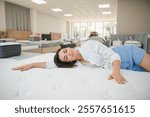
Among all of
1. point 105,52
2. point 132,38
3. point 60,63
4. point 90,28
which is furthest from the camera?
point 90,28

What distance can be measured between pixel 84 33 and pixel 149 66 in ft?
40.8

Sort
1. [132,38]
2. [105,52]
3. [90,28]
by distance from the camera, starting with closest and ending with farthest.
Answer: [105,52]
[132,38]
[90,28]

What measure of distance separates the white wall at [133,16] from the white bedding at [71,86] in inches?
190

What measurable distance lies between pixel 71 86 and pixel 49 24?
31.8ft

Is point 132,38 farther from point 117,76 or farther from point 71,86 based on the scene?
point 71,86

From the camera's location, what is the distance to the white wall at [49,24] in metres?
9.14

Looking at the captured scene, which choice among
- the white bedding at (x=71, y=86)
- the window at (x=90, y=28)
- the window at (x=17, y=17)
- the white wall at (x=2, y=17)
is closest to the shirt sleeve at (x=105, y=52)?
the white bedding at (x=71, y=86)

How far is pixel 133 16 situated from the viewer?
5543 mm

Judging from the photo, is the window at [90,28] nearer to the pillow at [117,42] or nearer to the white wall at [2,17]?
the white wall at [2,17]

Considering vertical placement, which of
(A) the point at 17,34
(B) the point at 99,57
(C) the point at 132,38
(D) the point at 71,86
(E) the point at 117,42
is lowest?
(D) the point at 71,86

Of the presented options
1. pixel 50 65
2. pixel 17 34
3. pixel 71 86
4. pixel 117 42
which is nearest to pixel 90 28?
pixel 17 34

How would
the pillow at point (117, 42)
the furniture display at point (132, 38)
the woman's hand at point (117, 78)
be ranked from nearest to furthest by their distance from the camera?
the woman's hand at point (117, 78)
the furniture display at point (132, 38)
the pillow at point (117, 42)

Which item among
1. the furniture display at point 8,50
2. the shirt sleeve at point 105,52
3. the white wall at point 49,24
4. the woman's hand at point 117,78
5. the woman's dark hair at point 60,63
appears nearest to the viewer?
the woman's hand at point 117,78

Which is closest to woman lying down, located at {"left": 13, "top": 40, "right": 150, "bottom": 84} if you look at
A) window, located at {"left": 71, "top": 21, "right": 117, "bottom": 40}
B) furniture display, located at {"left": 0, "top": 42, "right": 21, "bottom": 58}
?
furniture display, located at {"left": 0, "top": 42, "right": 21, "bottom": 58}
